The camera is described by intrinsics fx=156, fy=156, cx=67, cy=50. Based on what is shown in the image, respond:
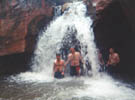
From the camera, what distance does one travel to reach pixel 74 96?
4652mm

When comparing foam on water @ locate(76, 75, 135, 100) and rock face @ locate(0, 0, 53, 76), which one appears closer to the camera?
foam on water @ locate(76, 75, 135, 100)

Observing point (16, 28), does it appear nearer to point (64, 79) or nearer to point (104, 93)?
point (64, 79)

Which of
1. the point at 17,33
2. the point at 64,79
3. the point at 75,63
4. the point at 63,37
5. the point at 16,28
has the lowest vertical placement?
the point at 64,79

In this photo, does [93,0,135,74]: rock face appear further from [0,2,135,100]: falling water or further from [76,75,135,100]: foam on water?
[76,75,135,100]: foam on water

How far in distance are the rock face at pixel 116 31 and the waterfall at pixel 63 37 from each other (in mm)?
665

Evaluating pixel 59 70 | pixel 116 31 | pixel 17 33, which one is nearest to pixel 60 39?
pixel 17 33

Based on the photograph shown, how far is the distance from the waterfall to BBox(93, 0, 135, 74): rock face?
0.67 meters

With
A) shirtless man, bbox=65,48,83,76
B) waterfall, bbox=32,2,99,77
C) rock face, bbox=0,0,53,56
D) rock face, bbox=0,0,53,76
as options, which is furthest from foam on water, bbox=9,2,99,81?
shirtless man, bbox=65,48,83,76

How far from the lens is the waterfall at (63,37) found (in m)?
8.49

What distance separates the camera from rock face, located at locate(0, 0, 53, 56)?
9000mm

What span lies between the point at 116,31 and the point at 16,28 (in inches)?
224

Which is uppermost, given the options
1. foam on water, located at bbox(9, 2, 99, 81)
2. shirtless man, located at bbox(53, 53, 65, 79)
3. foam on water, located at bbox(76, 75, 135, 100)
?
foam on water, located at bbox(9, 2, 99, 81)

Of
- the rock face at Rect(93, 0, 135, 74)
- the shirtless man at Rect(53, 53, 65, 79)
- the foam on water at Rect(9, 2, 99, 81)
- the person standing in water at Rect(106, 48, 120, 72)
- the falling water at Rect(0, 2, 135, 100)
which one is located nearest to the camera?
the falling water at Rect(0, 2, 135, 100)

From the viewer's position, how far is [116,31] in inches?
320
